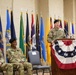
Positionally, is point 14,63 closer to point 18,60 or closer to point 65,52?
point 18,60

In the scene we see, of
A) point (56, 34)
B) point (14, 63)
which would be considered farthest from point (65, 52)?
point (14, 63)

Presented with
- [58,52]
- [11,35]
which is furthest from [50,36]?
[11,35]

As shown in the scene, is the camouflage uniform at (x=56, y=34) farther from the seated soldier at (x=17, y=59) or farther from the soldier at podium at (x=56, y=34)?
the seated soldier at (x=17, y=59)

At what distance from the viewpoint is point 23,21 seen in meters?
8.60

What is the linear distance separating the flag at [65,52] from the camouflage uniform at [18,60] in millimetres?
1107

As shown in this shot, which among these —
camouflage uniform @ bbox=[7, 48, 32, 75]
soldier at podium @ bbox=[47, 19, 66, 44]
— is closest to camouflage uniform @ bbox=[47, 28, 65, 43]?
soldier at podium @ bbox=[47, 19, 66, 44]

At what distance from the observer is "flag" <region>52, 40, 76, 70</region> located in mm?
4908

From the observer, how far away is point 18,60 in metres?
5.96

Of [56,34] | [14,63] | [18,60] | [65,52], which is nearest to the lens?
[65,52]

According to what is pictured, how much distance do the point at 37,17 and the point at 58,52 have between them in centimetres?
460

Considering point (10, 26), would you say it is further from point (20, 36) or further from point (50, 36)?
point (50, 36)

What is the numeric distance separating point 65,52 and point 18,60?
1475 mm

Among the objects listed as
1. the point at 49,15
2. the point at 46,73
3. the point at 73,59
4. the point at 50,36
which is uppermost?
the point at 49,15

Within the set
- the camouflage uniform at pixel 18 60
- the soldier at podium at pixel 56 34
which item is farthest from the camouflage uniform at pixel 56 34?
the camouflage uniform at pixel 18 60
